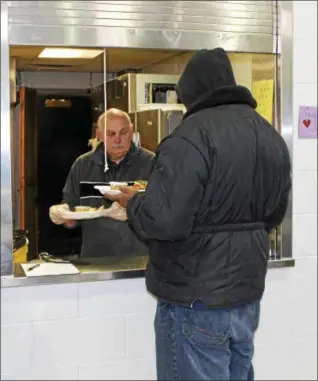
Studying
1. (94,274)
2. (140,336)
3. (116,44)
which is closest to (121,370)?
(140,336)

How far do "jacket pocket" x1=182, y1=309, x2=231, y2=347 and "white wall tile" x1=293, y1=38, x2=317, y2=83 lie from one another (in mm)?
1082

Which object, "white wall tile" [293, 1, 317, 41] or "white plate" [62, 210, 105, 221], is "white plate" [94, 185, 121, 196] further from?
"white wall tile" [293, 1, 317, 41]

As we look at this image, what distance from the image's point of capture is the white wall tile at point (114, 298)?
2357mm

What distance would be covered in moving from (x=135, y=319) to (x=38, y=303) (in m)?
0.37

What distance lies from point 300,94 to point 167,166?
3.14ft

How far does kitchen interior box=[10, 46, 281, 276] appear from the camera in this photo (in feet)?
7.43

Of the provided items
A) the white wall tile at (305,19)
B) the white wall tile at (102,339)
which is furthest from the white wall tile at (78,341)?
the white wall tile at (305,19)

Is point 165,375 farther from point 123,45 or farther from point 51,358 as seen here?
point 123,45

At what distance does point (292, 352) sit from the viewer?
2.65 m

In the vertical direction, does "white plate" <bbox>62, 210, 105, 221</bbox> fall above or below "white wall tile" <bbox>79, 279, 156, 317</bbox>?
above

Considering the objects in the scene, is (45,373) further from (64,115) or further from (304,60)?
(304,60)

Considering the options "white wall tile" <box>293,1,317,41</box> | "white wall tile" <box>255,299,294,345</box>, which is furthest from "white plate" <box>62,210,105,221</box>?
"white wall tile" <box>293,1,317,41</box>

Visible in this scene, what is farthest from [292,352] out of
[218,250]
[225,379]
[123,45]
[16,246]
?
[123,45]

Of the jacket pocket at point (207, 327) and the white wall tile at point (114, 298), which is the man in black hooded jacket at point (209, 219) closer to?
the jacket pocket at point (207, 327)
